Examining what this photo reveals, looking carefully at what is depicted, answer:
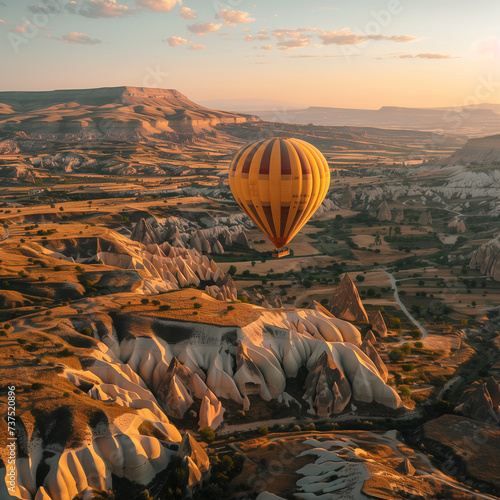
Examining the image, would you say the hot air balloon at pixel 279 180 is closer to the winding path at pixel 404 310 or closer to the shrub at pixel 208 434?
the winding path at pixel 404 310

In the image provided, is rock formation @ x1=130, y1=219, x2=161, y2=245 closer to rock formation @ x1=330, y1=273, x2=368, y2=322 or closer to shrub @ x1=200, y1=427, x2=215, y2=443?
rock formation @ x1=330, y1=273, x2=368, y2=322

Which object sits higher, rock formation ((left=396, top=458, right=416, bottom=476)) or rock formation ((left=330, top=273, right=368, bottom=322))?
rock formation ((left=330, top=273, right=368, bottom=322))

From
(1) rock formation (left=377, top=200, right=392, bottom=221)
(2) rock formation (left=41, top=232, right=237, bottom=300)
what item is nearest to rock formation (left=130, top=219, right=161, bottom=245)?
(2) rock formation (left=41, top=232, right=237, bottom=300)

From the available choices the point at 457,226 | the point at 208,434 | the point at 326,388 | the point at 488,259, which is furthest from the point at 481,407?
the point at 457,226

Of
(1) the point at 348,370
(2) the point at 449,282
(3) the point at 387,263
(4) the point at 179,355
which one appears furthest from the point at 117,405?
(3) the point at 387,263

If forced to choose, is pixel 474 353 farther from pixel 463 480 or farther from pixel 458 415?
pixel 463 480

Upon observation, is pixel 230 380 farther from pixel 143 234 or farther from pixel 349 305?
pixel 143 234
